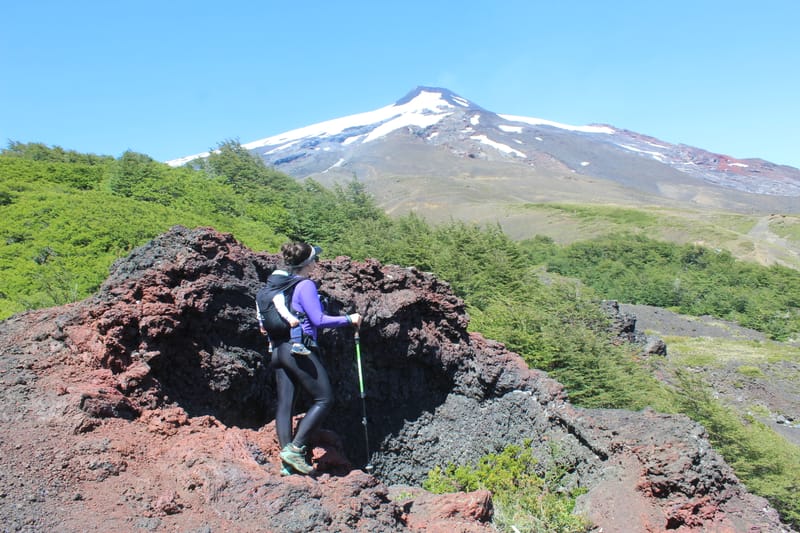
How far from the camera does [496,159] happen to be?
148 m

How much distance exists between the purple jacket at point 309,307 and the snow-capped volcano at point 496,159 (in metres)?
107

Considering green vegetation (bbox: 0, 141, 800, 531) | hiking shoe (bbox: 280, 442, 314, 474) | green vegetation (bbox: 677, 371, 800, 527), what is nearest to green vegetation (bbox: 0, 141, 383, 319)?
green vegetation (bbox: 0, 141, 800, 531)

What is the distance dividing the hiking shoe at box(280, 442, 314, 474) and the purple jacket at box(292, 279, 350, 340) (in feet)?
2.60

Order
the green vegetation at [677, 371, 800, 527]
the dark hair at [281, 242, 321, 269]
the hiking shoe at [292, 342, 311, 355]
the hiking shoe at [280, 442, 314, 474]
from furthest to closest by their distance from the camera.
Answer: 1. the green vegetation at [677, 371, 800, 527]
2. the dark hair at [281, 242, 321, 269]
3. the hiking shoe at [292, 342, 311, 355]
4. the hiking shoe at [280, 442, 314, 474]

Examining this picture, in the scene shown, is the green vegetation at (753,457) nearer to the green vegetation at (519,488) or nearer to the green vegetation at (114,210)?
the green vegetation at (519,488)

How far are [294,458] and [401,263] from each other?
48.5 feet

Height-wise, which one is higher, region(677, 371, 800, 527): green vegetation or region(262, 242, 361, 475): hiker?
region(262, 242, 361, 475): hiker

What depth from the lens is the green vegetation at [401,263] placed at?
35.4ft

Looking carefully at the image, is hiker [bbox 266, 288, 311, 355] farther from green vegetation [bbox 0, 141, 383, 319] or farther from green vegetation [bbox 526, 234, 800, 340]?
green vegetation [bbox 526, 234, 800, 340]

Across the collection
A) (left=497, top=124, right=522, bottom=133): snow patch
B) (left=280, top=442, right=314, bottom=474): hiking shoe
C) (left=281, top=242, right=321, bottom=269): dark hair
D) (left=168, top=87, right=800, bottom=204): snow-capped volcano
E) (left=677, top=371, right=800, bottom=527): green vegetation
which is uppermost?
(left=497, top=124, right=522, bottom=133): snow patch

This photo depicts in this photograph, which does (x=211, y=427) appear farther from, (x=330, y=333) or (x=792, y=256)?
(x=792, y=256)

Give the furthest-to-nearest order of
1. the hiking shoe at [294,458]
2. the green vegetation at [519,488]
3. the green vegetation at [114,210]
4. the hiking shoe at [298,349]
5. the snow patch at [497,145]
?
the snow patch at [497,145] → the green vegetation at [114,210] → the green vegetation at [519,488] → the hiking shoe at [298,349] → the hiking shoe at [294,458]

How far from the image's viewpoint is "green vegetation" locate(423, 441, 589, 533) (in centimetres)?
487

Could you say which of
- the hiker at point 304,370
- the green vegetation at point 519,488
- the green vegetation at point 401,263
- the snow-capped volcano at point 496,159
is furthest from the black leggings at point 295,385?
the snow-capped volcano at point 496,159
